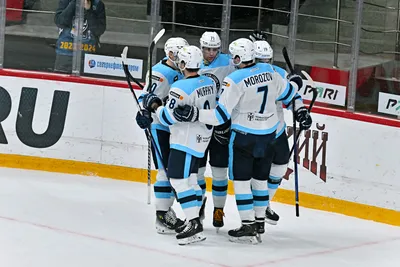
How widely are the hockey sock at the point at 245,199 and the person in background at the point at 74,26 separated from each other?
7.86 ft

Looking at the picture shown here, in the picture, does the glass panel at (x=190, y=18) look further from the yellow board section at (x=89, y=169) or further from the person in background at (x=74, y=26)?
the yellow board section at (x=89, y=169)

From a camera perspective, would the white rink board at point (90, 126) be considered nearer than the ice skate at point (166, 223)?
No

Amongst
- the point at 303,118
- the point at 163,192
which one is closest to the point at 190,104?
the point at 163,192

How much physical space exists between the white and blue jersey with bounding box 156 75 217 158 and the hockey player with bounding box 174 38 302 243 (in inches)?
2.7

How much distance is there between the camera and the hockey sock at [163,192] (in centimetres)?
641

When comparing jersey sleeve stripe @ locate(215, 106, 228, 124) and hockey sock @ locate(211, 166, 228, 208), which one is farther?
hockey sock @ locate(211, 166, 228, 208)

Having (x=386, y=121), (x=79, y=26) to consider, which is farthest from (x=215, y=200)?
(x=79, y=26)

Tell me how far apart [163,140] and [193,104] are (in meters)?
0.49

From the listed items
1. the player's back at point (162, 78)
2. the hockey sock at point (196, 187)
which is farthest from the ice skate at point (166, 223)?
the player's back at point (162, 78)

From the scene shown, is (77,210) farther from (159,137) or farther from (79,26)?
(79,26)

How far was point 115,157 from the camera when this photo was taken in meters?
7.91

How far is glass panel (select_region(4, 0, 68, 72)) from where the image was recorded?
26.6 feet

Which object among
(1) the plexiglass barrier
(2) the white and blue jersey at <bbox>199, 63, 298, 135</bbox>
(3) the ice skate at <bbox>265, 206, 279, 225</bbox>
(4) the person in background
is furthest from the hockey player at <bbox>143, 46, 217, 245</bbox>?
(4) the person in background

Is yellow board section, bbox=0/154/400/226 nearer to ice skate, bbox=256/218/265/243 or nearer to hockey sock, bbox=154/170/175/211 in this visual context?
ice skate, bbox=256/218/265/243
